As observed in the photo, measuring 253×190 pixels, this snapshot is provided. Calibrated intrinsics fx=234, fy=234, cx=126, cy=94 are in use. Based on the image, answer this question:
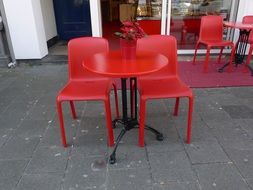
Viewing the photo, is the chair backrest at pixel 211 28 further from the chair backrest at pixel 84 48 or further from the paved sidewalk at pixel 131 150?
the chair backrest at pixel 84 48

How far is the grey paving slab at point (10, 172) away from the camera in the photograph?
1.76 meters

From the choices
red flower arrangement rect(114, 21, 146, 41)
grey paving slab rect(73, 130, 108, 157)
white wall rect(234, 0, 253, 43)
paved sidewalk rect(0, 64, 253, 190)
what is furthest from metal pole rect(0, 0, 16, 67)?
white wall rect(234, 0, 253, 43)

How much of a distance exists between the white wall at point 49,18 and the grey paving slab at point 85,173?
387cm

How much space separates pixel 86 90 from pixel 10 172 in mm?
911

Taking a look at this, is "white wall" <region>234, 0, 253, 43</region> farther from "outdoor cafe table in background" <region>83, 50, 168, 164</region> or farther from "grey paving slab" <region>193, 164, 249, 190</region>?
"grey paving slab" <region>193, 164, 249, 190</region>

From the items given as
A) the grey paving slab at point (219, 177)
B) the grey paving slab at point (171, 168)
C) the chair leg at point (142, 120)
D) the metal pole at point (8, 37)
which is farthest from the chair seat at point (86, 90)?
the metal pole at point (8, 37)

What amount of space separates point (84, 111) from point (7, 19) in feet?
8.47

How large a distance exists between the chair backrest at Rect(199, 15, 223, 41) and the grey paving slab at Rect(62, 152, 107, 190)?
299cm

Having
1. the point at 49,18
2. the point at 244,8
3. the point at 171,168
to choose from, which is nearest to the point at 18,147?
the point at 171,168

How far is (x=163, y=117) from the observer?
262 cm

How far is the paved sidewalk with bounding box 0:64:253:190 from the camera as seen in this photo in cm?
176

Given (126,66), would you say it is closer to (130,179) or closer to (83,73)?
(83,73)

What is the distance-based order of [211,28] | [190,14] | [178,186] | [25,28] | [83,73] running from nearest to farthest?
[178,186] < [83,73] < [211,28] < [25,28] < [190,14]

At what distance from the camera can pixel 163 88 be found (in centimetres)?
214
